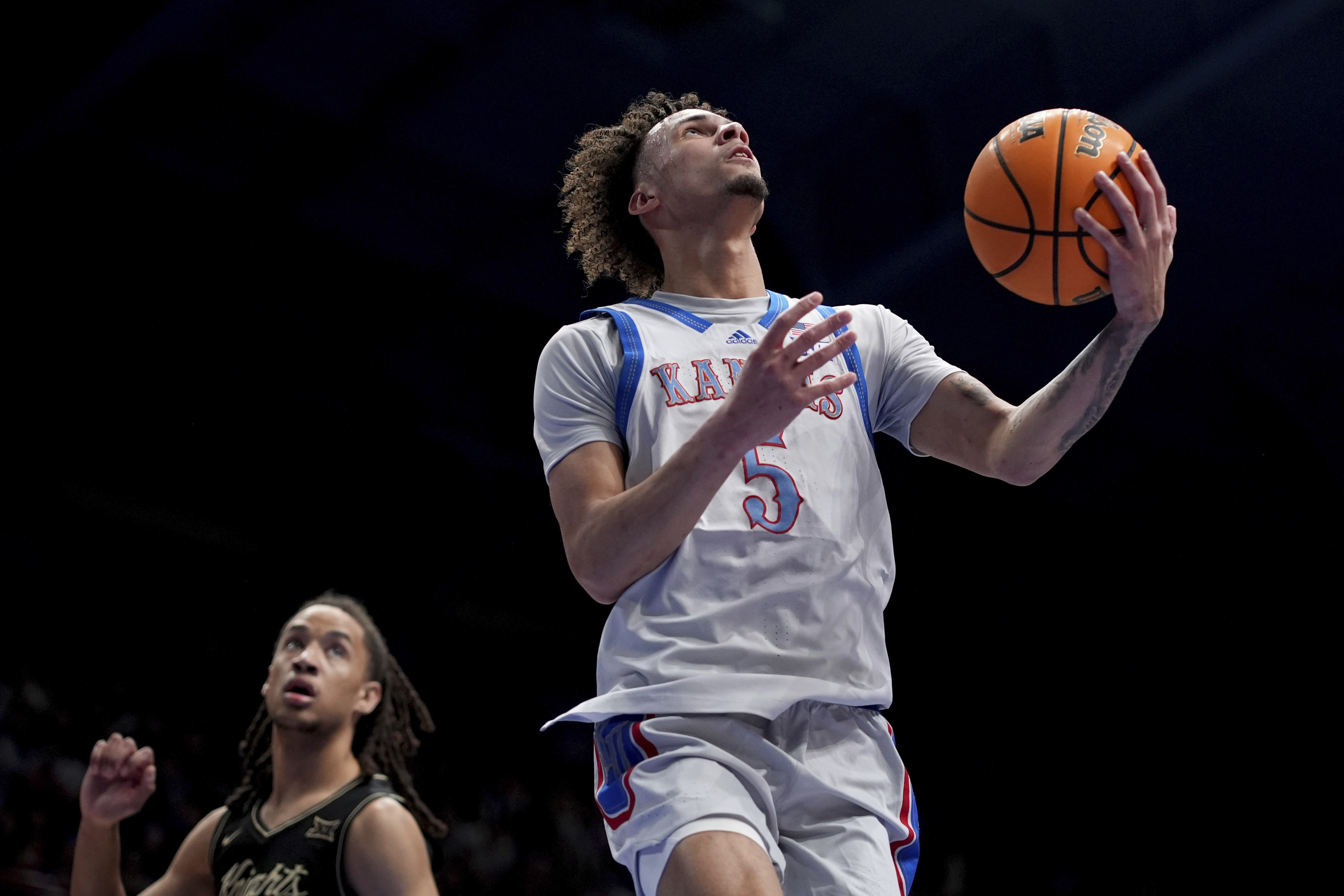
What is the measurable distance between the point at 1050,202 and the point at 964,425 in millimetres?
493

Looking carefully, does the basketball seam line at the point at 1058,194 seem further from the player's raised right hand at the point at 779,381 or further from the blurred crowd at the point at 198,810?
the blurred crowd at the point at 198,810

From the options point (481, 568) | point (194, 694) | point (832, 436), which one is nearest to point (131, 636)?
point (194, 694)

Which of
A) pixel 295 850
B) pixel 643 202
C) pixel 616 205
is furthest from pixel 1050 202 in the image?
pixel 295 850

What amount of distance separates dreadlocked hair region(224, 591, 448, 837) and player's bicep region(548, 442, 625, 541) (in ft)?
8.72

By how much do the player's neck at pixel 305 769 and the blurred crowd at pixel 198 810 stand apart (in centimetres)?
282

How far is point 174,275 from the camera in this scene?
29.8 feet

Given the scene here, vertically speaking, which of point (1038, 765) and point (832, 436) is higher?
point (832, 436)

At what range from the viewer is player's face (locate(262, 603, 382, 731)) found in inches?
182

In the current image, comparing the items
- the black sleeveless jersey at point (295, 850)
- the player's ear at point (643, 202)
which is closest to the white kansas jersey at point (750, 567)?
the player's ear at point (643, 202)

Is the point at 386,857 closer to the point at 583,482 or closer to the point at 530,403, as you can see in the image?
the point at 583,482

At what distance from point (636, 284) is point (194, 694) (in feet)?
30.3

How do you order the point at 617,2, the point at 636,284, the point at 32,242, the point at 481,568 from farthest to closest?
the point at 481,568 → the point at 32,242 → the point at 617,2 → the point at 636,284

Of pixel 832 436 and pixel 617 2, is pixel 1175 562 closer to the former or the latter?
pixel 617 2

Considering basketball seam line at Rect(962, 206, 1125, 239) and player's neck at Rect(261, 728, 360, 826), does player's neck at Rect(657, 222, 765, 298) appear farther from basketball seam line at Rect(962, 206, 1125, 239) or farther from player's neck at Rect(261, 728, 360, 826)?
player's neck at Rect(261, 728, 360, 826)
